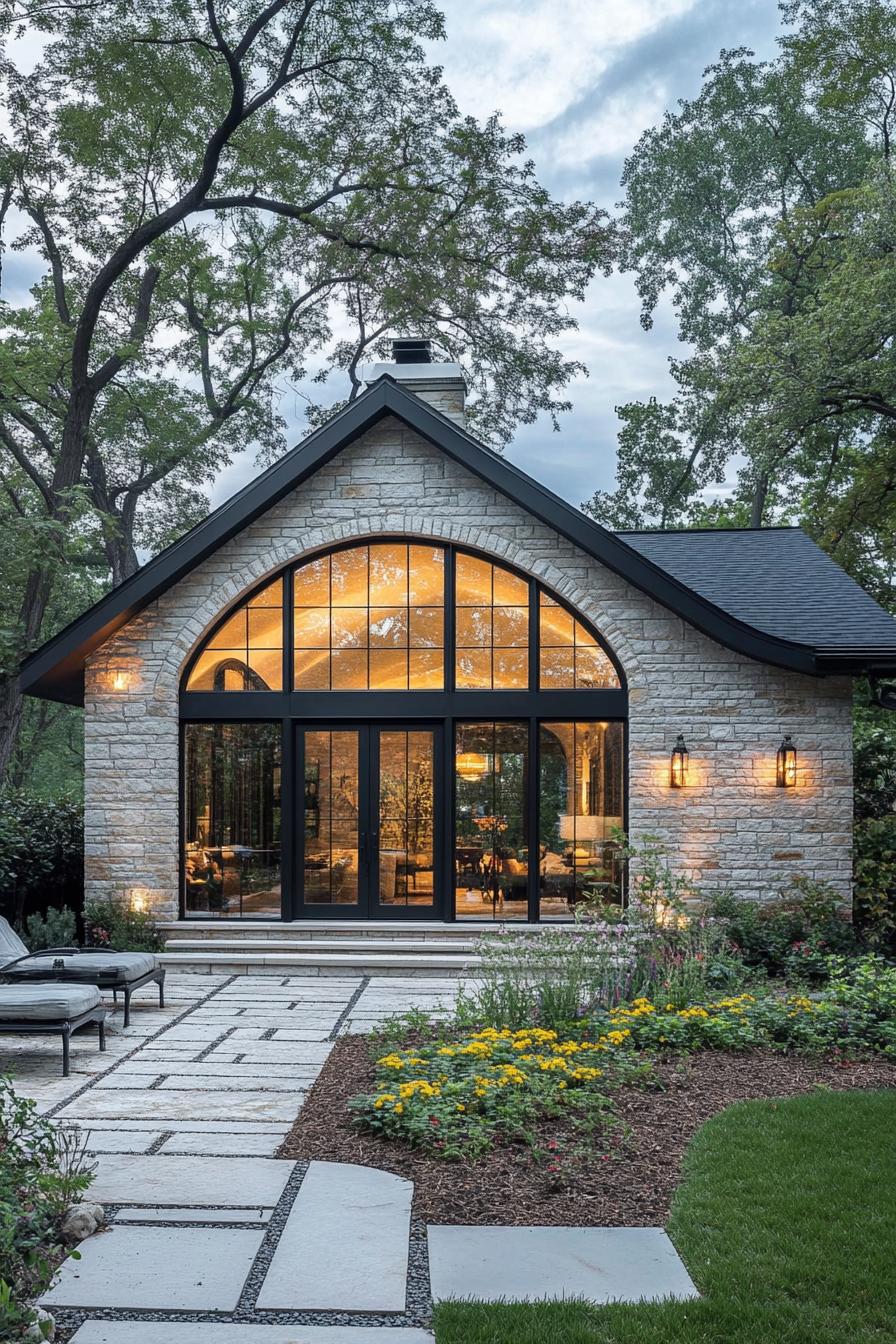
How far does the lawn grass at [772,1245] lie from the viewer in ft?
10.6

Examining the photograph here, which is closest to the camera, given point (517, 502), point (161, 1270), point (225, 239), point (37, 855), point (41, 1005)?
point (161, 1270)

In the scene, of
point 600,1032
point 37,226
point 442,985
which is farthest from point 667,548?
point 37,226

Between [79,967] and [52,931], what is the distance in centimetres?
250

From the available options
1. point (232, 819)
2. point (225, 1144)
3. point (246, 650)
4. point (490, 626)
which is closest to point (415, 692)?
point (490, 626)

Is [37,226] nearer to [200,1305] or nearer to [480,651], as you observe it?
[480,651]

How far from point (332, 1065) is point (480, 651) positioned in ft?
16.9

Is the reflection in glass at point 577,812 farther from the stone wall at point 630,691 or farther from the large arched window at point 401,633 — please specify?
the large arched window at point 401,633

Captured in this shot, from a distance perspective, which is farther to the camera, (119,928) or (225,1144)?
(119,928)

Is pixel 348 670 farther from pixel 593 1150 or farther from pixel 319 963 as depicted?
pixel 593 1150

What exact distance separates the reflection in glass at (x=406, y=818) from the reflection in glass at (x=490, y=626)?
2.85 ft

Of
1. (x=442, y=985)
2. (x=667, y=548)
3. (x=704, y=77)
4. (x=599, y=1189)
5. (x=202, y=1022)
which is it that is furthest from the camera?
(x=704, y=77)

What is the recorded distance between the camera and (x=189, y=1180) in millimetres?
4586

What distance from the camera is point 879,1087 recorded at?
574 centimetres

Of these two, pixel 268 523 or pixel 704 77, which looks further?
pixel 704 77
